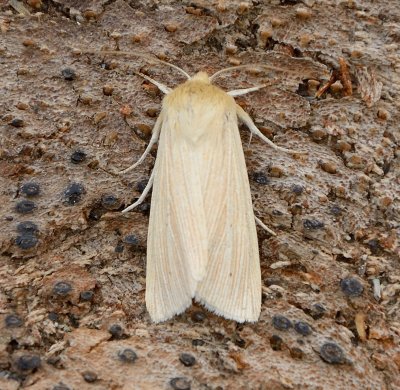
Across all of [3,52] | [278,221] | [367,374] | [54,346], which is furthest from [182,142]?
[367,374]

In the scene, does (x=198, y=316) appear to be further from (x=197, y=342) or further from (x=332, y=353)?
(x=332, y=353)

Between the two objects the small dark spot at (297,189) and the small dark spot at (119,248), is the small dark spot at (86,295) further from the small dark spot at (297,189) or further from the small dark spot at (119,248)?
the small dark spot at (297,189)

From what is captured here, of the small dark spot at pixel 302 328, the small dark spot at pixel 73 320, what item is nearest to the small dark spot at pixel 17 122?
the small dark spot at pixel 73 320

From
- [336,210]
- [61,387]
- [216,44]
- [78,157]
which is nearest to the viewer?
[61,387]

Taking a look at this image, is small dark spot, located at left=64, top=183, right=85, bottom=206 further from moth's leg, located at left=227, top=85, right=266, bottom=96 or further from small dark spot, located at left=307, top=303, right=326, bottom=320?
small dark spot, located at left=307, top=303, right=326, bottom=320

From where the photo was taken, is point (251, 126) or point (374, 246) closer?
point (374, 246)

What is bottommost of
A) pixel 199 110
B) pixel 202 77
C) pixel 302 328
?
pixel 302 328

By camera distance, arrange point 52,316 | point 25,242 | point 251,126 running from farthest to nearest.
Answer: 1. point 251,126
2. point 25,242
3. point 52,316

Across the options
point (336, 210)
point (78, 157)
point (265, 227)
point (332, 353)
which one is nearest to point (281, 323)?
point (332, 353)

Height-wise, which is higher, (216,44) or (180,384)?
(216,44)
